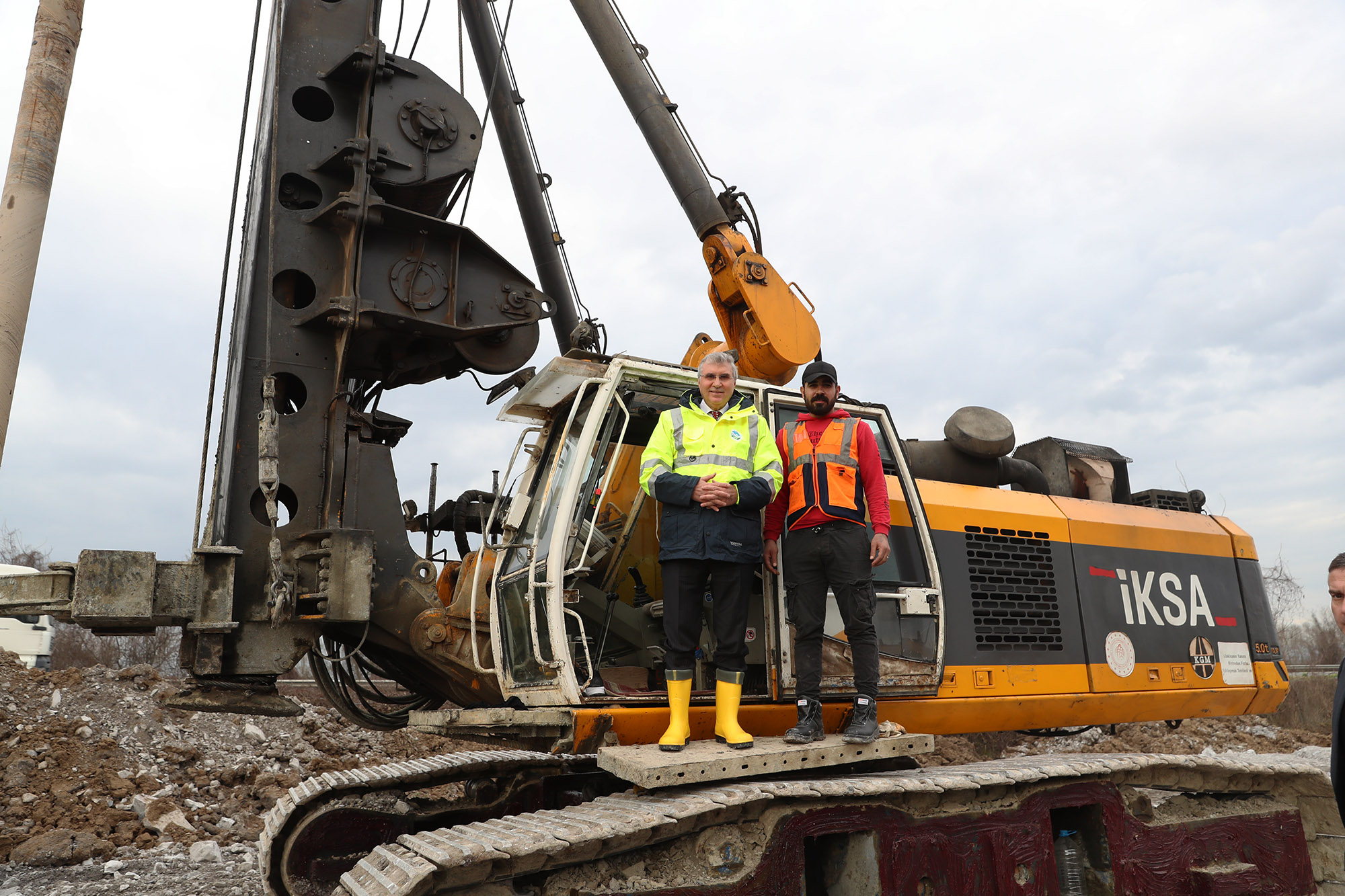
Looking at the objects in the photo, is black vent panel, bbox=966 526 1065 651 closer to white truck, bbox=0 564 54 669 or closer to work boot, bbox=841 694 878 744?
work boot, bbox=841 694 878 744

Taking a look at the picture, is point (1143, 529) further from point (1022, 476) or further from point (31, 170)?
point (31, 170)

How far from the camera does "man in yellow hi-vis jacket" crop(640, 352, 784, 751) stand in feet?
12.7

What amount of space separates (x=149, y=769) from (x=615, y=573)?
21.3ft

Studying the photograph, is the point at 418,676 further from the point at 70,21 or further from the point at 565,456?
the point at 70,21

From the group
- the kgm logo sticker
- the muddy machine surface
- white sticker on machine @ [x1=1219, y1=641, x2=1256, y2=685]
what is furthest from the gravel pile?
white sticker on machine @ [x1=1219, y1=641, x2=1256, y2=685]

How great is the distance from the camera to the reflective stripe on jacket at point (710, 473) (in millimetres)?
3936

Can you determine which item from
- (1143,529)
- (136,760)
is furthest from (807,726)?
(136,760)

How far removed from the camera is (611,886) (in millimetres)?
3285

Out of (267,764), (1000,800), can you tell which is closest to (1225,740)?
(1000,800)

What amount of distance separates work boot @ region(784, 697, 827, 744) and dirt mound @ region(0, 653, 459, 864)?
562cm

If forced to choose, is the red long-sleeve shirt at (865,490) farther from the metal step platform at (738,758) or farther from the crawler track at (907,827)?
the crawler track at (907,827)

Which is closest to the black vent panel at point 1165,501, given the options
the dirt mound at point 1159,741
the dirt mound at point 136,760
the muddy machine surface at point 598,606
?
the muddy machine surface at point 598,606

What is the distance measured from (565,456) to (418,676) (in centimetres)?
191

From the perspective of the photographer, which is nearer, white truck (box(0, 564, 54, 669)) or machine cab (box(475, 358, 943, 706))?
machine cab (box(475, 358, 943, 706))
